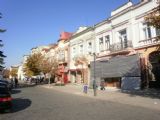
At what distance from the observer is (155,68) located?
24203 millimetres

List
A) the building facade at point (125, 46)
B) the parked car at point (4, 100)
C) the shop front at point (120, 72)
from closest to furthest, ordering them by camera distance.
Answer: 1. the parked car at point (4, 100)
2. the building facade at point (125, 46)
3. the shop front at point (120, 72)

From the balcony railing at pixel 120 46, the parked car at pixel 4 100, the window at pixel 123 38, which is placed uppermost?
the window at pixel 123 38

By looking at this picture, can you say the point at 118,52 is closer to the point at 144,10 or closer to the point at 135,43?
the point at 135,43

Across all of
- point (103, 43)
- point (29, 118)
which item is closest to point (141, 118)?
point (29, 118)

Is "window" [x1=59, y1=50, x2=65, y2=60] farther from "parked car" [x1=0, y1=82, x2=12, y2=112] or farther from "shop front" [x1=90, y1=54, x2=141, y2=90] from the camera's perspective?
"parked car" [x1=0, y1=82, x2=12, y2=112]

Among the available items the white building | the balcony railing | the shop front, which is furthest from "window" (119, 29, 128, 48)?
the white building

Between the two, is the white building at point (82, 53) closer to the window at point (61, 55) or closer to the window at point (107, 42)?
the window at point (107, 42)

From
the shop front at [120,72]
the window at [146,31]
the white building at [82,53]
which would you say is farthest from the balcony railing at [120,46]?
the white building at [82,53]

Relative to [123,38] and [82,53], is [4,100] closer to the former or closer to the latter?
[123,38]

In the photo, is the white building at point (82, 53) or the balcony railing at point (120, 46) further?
the white building at point (82, 53)

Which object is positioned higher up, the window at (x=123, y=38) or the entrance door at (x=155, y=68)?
the window at (x=123, y=38)

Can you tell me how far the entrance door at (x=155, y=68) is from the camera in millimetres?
23688

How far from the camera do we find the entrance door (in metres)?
23.7

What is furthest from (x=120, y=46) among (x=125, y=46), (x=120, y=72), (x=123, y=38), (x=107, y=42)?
(x=107, y=42)
